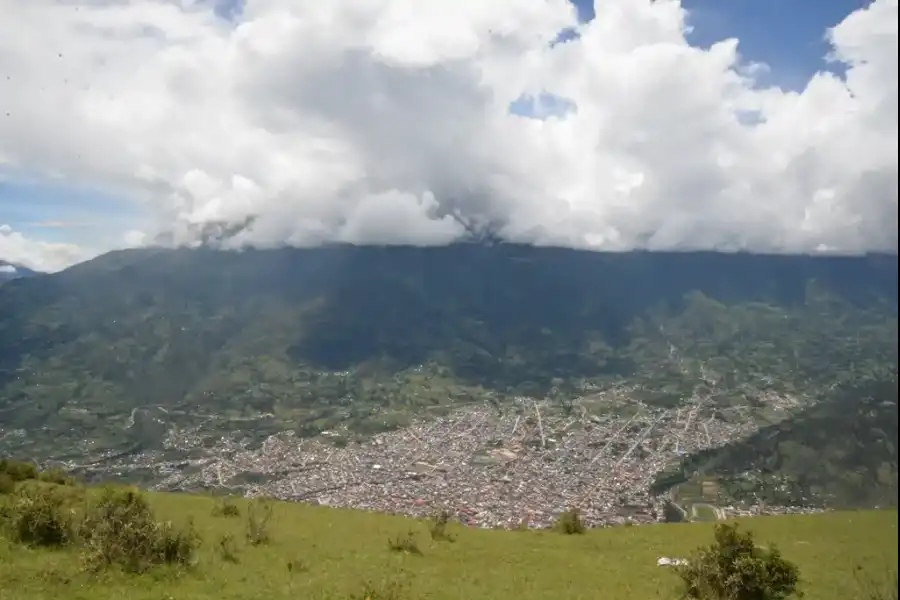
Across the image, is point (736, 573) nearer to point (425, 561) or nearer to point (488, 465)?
point (425, 561)

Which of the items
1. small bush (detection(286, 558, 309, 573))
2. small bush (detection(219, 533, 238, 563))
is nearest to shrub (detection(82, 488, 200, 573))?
small bush (detection(219, 533, 238, 563))

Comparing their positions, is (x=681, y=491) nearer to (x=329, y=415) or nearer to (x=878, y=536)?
(x=878, y=536)

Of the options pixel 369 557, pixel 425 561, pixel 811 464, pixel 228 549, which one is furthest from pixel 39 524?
pixel 811 464

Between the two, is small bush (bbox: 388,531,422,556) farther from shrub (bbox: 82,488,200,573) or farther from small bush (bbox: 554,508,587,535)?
small bush (bbox: 554,508,587,535)

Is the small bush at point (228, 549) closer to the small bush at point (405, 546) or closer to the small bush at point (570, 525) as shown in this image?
the small bush at point (405, 546)

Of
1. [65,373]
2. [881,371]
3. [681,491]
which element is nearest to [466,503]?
[681,491]

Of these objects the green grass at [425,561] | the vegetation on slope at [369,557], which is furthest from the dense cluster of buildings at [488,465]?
the vegetation on slope at [369,557]
